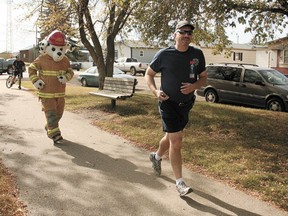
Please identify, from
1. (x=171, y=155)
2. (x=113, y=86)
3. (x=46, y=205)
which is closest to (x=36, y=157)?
(x=46, y=205)

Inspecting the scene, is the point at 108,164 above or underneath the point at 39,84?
underneath

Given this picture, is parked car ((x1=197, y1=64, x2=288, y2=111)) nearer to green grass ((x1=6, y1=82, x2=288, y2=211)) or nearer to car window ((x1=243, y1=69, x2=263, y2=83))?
car window ((x1=243, y1=69, x2=263, y2=83))

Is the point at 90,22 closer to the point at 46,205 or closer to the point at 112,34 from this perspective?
the point at 112,34

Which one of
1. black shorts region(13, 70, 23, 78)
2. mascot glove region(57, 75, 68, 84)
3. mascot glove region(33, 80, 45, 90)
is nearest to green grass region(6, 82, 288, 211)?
mascot glove region(57, 75, 68, 84)

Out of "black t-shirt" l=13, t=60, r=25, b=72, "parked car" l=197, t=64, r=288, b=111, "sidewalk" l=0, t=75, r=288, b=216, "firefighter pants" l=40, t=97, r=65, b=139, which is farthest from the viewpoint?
"black t-shirt" l=13, t=60, r=25, b=72

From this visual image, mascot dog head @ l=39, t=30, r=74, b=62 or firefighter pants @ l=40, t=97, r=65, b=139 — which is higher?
mascot dog head @ l=39, t=30, r=74, b=62

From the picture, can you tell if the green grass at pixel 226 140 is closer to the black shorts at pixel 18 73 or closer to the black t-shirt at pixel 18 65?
the black shorts at pixel 18 73

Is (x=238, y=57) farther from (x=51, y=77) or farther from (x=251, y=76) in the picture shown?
(x=51, y=77)

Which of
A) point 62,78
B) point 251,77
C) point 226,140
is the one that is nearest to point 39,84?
point 62,78

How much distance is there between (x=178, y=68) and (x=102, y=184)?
1684 mm

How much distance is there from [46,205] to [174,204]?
1341 millimetres

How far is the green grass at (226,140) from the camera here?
16.0 feet

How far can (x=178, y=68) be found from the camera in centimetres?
431

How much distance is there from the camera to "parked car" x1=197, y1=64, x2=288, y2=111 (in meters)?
12.8
